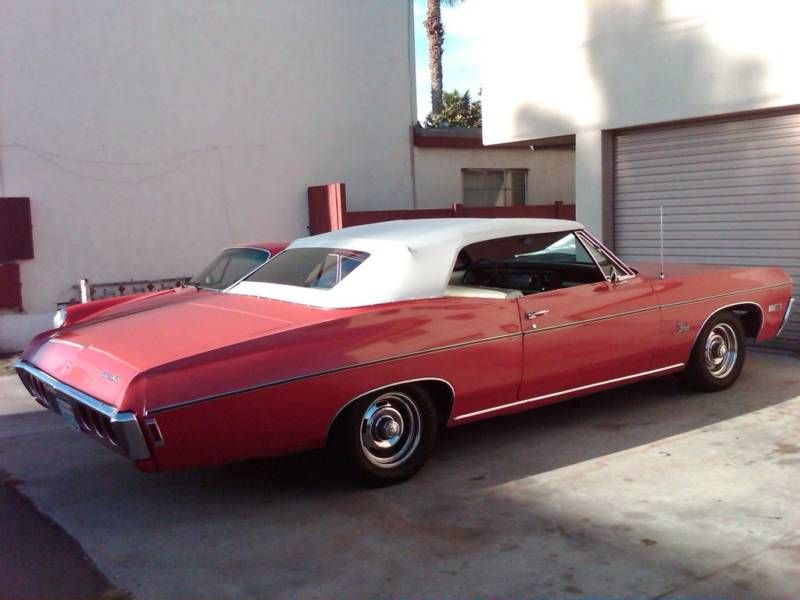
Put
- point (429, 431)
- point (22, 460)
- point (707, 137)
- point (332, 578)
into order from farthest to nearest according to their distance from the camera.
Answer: point (707, 137)
point (22, 460)
point (429, 431)
point (332, 578)

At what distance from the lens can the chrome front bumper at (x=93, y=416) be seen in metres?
3.87

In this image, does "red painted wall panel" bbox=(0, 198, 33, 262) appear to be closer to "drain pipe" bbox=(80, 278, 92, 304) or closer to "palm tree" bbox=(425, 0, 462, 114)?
"drain pipe" bbox=(80, 278, 92, 304)

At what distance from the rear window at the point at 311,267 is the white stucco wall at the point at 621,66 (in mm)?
4818

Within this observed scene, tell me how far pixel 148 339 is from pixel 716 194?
643 centimetres

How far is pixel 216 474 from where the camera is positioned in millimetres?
5145

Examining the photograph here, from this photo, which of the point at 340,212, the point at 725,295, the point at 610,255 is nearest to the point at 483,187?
the point at 340,212

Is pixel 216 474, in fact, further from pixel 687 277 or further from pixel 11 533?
pixel 687 277

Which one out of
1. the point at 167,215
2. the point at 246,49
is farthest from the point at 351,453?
the point at 246,49

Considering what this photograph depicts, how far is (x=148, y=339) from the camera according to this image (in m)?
4.51

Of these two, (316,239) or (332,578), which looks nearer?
(332,578)

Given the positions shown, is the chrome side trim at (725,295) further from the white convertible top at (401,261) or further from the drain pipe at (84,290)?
the drain pipe at (84,290)

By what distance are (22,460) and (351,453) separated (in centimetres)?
257

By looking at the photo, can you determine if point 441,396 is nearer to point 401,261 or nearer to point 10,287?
point 401,261

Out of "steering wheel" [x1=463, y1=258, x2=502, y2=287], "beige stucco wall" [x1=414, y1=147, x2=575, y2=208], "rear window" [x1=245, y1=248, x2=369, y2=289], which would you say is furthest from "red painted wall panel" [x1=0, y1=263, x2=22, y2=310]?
"steering wheel" [x1=463, y1=258, x2=502, y2=287]
